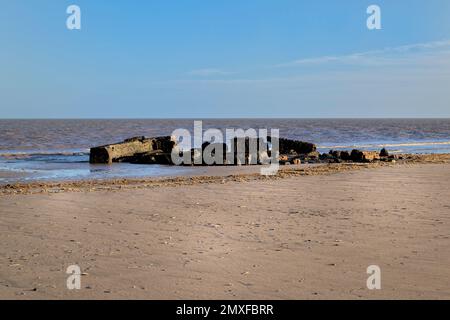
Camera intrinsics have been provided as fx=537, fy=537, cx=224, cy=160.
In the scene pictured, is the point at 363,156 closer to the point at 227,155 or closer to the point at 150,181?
the point at 227,155

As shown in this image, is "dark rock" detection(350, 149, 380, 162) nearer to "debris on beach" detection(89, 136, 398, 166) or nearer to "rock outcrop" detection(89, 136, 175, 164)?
"debris on beach" detection(89, 136, 398, 166)

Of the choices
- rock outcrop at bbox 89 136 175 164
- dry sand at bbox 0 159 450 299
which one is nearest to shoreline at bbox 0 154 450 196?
dry sand at bbox 0 159 450 299

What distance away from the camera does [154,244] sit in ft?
23.6

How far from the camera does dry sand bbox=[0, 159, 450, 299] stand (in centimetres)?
539

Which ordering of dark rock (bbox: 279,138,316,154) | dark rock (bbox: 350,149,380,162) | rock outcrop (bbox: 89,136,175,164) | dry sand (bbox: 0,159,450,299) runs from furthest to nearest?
1. dark rock (bbox: 279,138,316,154)
2. rock outcrop (bbox: 89,136,175,164)
3. dark rock (bbox: 350,149,380,162)
4. dry sand (bbox: 0,159,450,299)

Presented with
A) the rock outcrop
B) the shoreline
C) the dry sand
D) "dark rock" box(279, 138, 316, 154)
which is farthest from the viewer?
"dark rock" box(279, 138, 316, 154)

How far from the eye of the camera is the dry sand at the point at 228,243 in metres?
5.39

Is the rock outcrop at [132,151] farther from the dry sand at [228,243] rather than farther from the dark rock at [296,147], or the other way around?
the dry sand at [228,243]

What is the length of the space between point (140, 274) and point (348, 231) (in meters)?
3.44

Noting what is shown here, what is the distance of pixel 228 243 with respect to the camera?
23.7ft

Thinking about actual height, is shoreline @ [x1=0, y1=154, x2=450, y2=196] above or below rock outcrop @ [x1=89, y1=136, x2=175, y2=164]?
below

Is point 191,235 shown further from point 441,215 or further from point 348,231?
point 441,215

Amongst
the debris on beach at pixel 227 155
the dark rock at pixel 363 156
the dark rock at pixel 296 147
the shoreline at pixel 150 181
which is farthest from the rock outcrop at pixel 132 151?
the dark rock at pixel 363 156
